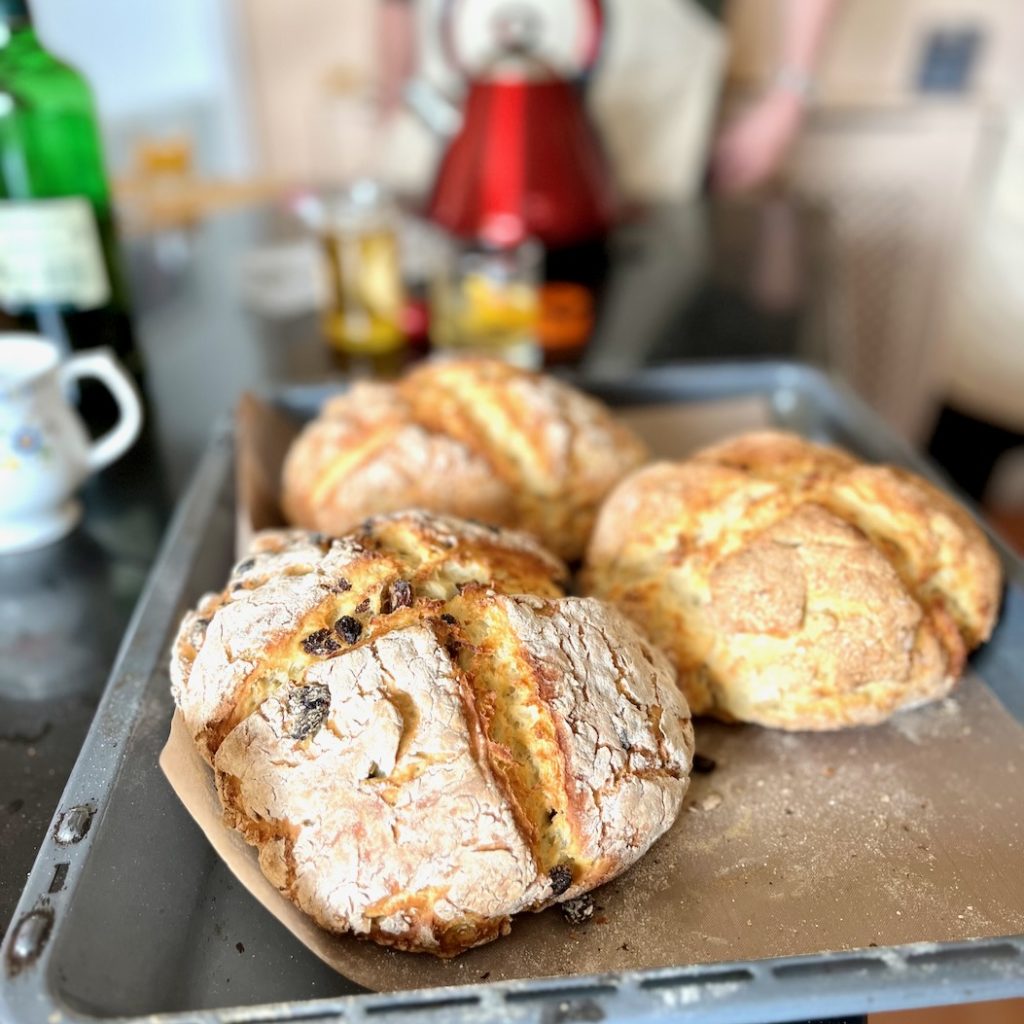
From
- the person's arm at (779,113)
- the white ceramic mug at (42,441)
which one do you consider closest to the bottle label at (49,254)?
the white ceramic mug at (42,441)

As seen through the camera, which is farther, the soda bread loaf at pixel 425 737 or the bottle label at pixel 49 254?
the bottle label at pixel 49 254

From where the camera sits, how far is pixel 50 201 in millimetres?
1137

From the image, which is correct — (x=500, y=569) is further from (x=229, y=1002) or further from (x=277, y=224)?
(x=277, y=224)

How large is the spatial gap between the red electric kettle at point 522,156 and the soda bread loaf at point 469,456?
0.77 meters

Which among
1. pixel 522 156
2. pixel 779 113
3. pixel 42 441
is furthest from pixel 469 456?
pixel 779 113

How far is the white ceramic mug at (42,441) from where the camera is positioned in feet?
3.14

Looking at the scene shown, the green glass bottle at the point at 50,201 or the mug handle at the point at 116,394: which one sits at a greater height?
the green glass bottle at the point at 50,201

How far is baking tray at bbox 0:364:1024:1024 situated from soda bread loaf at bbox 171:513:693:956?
0.15 feet

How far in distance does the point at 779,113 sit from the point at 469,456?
1.87 m

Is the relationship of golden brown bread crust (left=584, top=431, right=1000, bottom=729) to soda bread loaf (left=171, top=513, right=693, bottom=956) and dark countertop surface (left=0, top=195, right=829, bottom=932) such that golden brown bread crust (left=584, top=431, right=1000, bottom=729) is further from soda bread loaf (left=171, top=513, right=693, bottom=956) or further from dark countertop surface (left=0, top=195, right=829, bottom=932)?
dark countertop surface (left=0, top=195, right=829, bottom=932)

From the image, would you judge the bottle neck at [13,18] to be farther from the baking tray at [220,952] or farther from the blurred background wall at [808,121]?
the blurred background wall at [808,121]

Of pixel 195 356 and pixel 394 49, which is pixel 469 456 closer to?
pixel 195 356

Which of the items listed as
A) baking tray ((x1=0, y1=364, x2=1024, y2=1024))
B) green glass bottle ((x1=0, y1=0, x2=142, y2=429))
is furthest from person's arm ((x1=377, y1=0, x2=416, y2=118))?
baking tray ((x1=0, y1=364, x2=1024, y2=1024))

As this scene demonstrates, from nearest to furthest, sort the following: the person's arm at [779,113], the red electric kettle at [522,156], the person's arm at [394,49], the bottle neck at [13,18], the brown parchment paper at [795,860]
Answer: the brown parchment paper at [795,860] < the bottle neck at [13,18] < the red electric kettle at [522,156] < the person's arm at [779,113] < the person's arm at [394,49]
